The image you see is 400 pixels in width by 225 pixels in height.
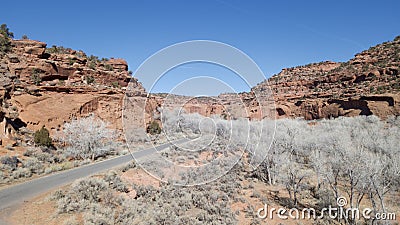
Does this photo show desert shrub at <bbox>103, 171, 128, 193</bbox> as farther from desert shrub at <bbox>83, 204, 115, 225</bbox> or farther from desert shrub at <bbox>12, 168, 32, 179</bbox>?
desert shrub at <bbox>12, 168, 32, 179</bbox>

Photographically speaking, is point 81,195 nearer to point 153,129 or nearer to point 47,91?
point 47,91

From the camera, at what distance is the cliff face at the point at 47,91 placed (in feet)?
64.3

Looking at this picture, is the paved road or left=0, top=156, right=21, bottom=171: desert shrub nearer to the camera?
the paved road

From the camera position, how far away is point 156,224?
684 centimetres

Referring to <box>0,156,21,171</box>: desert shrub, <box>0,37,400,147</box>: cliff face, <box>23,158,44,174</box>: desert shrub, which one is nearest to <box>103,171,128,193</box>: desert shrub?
<box>0,37,400,147</box>: cliff face

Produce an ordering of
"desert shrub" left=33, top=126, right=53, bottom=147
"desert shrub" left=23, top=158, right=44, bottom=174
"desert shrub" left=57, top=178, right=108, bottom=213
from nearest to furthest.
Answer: "desert shrub" left=57, top=178, right=108, bottom=213 < "desert shrub" left=23, top=158, right=44, bottom=174 < "desert shrub" left=33, top=126, right=53, bottom=147

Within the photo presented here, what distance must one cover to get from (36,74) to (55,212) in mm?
22157

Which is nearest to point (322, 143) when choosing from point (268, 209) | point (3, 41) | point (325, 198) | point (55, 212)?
point (325, 198)

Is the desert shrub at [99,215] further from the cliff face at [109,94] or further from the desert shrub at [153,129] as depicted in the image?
the desert shrub at [153,129]

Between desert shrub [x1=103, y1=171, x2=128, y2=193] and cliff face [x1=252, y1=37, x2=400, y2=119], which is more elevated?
cliff face [x1=252, y1=37, x2=400, y2=119]

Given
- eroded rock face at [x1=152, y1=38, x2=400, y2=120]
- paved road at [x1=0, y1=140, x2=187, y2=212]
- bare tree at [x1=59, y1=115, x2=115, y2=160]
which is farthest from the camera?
eroded rock face at [x1=152, y1=38, x2=400, y2=120]

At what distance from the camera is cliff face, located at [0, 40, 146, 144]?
19.6m

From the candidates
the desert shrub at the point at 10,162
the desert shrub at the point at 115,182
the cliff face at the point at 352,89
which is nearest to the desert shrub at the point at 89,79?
the desert shrub at the point at 10,162

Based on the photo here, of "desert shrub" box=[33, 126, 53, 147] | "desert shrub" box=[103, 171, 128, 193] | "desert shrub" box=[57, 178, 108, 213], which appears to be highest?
"desert shrub" box=[33, 126, 53, 147]
